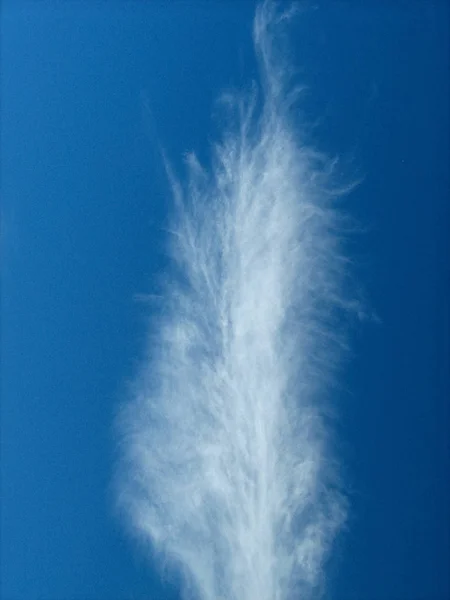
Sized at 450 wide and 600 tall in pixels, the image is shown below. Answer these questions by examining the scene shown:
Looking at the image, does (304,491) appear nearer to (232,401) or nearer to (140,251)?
(232,401)

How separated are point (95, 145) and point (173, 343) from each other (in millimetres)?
1180

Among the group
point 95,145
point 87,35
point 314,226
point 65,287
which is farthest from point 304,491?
point 87,35

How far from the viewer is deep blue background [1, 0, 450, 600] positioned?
9.39 ft

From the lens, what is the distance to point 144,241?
2.93m

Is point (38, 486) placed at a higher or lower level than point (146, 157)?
lower

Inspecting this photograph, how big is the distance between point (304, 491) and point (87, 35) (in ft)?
9.10

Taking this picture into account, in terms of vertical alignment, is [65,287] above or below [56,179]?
below

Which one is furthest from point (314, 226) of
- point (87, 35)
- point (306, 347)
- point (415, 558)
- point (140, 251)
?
point (415, 558)

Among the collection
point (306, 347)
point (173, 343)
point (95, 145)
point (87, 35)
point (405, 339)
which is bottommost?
point (173, 343)

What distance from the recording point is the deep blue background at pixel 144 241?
286cm

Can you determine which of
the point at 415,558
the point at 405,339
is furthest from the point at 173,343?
the point at 415,558

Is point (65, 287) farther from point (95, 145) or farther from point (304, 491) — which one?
point (304, 491)

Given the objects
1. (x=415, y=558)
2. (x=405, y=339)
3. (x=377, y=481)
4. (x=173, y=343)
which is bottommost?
(x=415, y=558)

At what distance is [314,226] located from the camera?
294cm
